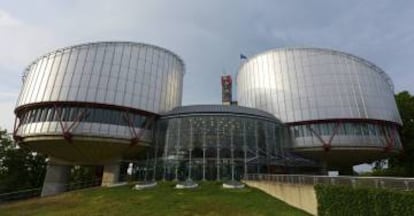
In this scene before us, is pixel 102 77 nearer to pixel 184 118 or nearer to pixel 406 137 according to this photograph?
pixel 184 118

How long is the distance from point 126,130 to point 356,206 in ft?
121

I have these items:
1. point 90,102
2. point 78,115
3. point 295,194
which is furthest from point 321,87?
point 78,115

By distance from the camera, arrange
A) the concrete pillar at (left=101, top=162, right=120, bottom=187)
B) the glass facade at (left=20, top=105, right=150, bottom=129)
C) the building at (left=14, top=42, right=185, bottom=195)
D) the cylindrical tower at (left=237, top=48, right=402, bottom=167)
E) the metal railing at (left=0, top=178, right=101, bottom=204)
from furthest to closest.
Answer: the cylindrical tower at (left=237, top=48, right=402, bottom=167), the concrete pillar at (left=101, top=162, right=120, bottom=187), the building at (left=14, top=42, right=185, bottom=195), the glass facade at (left=20, top=105, right=150, bottom=129), the metal railing at (left=0, top=178, right=101, bottom=204)

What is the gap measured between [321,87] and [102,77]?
39.8m

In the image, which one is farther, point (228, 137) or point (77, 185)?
point (77, 185)

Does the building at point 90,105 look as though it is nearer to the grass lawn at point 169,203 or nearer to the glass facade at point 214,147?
the glass facade at point 214,147

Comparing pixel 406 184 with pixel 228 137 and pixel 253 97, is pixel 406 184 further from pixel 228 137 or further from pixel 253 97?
pixel 253 97

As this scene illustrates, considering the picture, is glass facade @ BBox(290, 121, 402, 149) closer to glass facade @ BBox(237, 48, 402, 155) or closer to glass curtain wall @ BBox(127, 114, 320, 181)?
glass facade @ BBox(237, 48, 402, 155)

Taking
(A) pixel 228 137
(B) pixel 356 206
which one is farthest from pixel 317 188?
(A) pixel 228 137

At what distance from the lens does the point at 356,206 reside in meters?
16.8

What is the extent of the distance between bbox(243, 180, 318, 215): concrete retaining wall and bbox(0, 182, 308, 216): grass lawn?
0.66 meters

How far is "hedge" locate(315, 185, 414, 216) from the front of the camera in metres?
13.9

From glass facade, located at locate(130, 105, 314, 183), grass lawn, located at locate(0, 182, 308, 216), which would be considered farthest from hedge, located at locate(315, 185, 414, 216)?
glass facade, located at locate(130, 105, 314, 183)

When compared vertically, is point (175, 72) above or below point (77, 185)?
above
